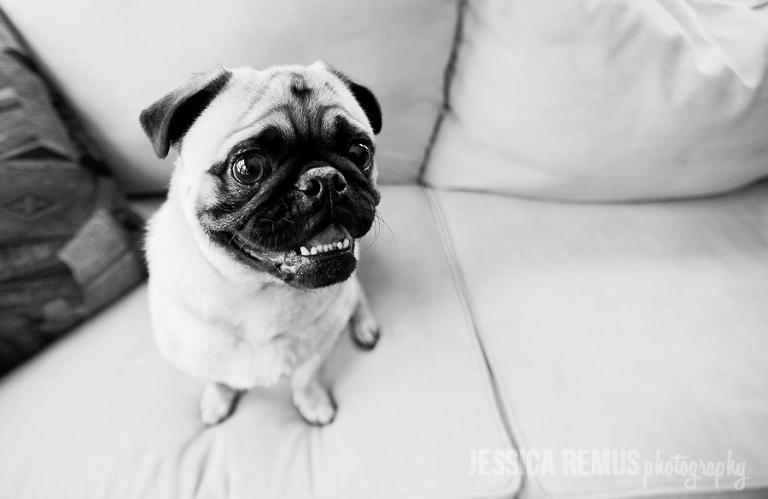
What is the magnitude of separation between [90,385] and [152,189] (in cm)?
68

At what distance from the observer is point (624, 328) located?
1201 millimetres

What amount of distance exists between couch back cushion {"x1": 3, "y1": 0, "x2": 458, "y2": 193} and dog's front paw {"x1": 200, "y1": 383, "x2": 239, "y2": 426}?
0.73 m

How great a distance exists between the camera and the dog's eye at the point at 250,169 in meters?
0.83

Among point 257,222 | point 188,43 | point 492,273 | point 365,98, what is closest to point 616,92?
point 492,273

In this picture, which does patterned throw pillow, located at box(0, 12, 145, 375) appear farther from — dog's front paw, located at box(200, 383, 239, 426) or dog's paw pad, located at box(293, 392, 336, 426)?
dog's paw pad, located at box(293, 392, 336, 426)

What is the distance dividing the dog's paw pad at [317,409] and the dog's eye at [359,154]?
2.04 feet

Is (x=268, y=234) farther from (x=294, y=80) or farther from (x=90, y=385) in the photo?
(x=90, y=385)

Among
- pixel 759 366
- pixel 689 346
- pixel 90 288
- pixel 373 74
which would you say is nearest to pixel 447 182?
pixel 373 74

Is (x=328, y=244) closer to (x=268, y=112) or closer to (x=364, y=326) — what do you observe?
(x=268, y=112)

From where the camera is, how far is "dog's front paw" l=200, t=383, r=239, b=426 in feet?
3.47

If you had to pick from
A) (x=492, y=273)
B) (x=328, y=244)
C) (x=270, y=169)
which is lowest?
(x=492, y=273)

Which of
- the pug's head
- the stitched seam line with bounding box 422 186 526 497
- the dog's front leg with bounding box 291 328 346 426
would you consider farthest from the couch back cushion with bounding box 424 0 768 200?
the dog's front leg with bounding box 291 328 346 426

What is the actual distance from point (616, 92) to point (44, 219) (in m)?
1.64

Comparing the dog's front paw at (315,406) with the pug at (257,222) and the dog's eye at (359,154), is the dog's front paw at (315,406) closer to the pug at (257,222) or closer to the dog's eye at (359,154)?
the pug at (257,222)
